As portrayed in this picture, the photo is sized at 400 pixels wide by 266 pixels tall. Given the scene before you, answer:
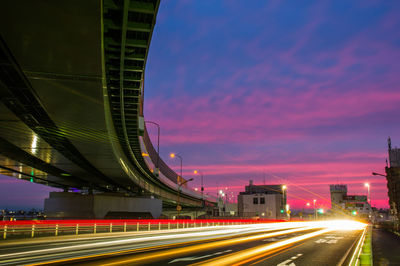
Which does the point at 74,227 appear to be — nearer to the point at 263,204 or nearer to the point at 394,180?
the point at 263,204

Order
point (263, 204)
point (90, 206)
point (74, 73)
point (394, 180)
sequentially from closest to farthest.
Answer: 1. point (74, 73)
2. point (90, 206)
3. point (394, 180)
4. point (263, 204)

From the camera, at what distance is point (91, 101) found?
2355 cm

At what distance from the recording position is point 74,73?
746 inches

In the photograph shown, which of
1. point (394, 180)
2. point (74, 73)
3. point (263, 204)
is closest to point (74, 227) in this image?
point (74, 73)

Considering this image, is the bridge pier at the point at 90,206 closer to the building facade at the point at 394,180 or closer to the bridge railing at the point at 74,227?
the bridge railing at the point at 74,227

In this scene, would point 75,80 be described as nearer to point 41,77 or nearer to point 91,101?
point 41,77

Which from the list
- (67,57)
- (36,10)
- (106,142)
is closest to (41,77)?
(67,57)

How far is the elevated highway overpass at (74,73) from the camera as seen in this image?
46.1 ft

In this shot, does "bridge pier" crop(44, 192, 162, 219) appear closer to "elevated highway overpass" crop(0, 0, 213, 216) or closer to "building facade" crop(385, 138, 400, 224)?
"elevated highway overpass" crop(0, 0, 213, 216)

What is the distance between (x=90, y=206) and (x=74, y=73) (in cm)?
5284

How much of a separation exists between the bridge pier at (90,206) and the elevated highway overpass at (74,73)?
27.3 m

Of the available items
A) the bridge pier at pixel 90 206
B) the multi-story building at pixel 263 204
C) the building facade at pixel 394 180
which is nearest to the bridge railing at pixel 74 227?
the bridge pier at pixel 90 206

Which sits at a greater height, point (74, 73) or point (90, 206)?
point (74, 73)

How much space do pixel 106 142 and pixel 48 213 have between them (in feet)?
143
